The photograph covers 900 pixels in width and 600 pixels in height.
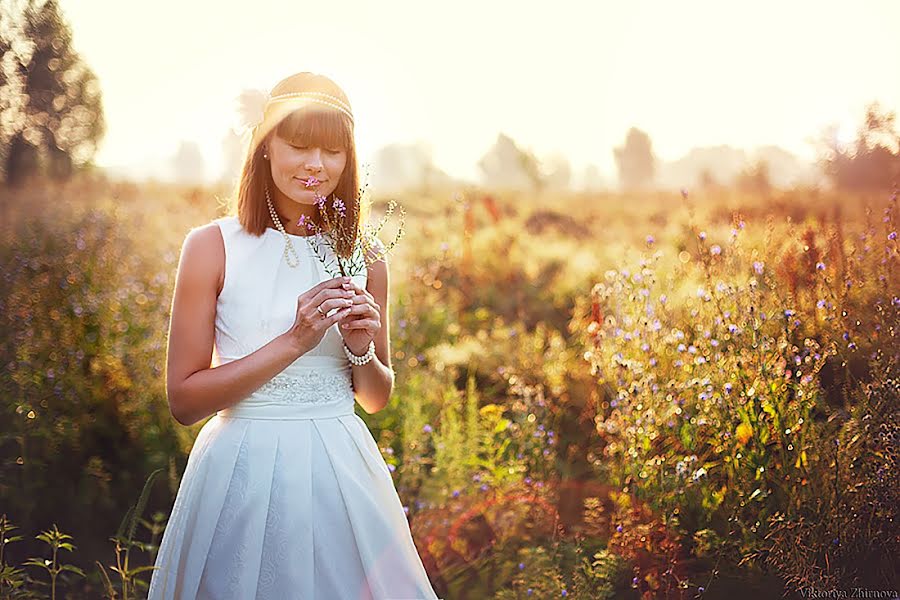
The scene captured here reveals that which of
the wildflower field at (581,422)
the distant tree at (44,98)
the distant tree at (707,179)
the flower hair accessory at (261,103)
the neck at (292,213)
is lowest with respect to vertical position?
the wildflower field at (581,422)

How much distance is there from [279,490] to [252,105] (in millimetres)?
1062

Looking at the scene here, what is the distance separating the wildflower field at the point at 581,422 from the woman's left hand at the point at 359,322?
0.59 metres

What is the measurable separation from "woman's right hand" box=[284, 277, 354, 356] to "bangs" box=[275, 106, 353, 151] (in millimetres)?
407

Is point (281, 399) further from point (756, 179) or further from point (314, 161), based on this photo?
point (756, 179)

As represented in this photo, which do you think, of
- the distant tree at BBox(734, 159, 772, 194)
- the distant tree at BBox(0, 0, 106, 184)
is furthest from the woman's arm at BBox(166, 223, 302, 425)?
the distant tree at BBox(734, 159, 772, 194)

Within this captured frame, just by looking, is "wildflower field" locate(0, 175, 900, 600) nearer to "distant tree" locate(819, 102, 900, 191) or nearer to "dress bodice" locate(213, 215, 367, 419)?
"distant tree" locate(819, 102, 900, 191)

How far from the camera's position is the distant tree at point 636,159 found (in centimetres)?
712

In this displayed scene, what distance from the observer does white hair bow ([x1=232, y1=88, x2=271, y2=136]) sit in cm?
230

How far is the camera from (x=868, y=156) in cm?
326

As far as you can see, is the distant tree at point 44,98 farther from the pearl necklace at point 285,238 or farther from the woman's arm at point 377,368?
the woman's arm at point 377,368

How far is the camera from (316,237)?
90.3 inches

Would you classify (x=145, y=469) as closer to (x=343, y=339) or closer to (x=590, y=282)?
(x=343, y=339)

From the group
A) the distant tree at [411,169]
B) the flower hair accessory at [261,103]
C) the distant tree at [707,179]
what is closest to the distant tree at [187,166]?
the distant tree at [411,169]

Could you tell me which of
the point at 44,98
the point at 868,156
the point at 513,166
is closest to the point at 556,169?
the point at 513,166
